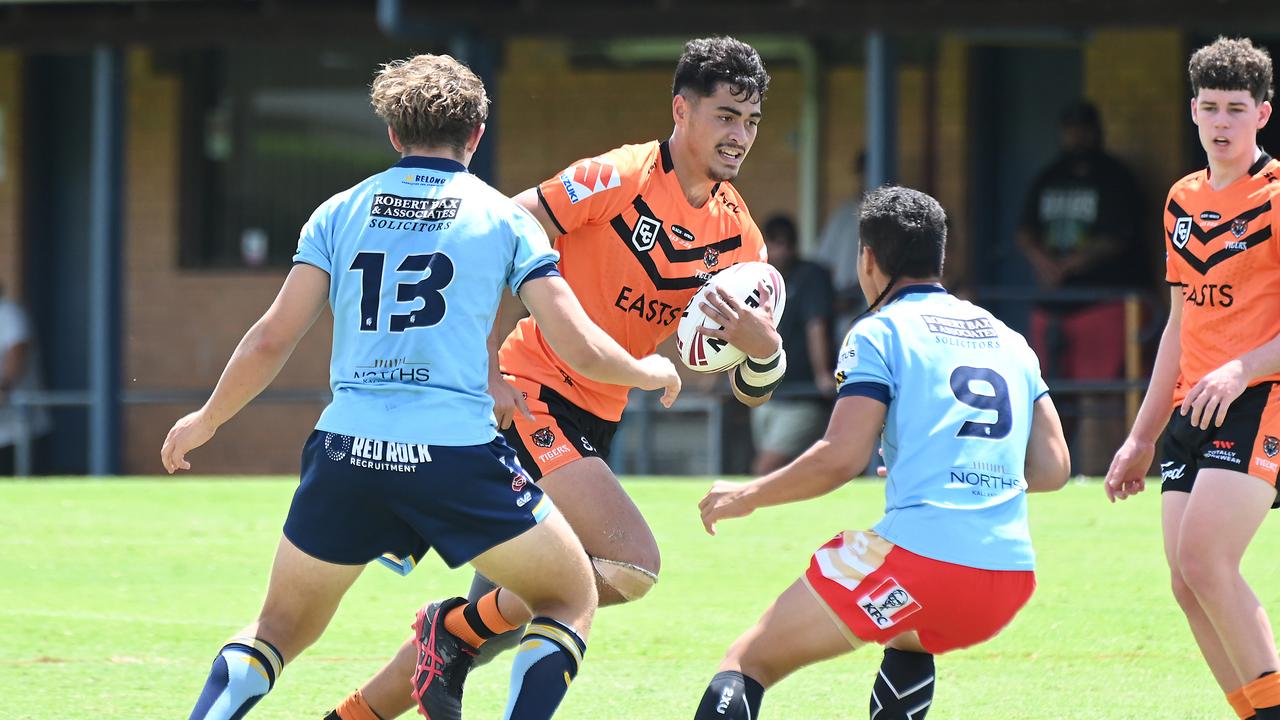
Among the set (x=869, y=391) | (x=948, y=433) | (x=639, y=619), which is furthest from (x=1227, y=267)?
(x=639, y=619)

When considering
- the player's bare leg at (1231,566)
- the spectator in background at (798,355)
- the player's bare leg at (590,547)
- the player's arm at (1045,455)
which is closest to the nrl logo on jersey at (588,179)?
the player's bare leg at (590,547)

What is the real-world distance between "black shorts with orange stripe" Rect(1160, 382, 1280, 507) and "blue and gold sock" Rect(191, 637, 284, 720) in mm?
2608

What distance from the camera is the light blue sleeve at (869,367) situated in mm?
4426

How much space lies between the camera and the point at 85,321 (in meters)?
16.7

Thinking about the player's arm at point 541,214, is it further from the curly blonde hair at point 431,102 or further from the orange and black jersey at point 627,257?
the curly blonde hair at point 431,102

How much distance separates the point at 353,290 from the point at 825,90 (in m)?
11.2

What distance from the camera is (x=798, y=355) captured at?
42.6 ft

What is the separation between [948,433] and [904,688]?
2.30 ft

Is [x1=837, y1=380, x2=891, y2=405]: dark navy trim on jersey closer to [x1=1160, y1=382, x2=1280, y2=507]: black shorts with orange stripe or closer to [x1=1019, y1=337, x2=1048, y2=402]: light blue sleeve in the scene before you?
[x1=1019, y1=337, x2=1048, y2=402]: light blue sleeve

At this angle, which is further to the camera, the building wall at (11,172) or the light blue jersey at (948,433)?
the building wall at (11,172)

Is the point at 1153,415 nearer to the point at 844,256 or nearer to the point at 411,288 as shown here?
the point at 411,288

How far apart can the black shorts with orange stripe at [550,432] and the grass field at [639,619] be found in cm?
92

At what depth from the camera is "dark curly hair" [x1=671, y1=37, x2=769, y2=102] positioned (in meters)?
5.69

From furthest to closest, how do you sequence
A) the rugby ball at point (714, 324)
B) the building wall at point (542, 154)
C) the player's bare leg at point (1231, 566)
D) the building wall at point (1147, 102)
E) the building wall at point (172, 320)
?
the building wall at point (172, 320)
the building wall at point (542, 154)
the building wall at point (1147, 102)
the rugby ball at point (714, 324)
the player's bare leg at point (1231, 566)
